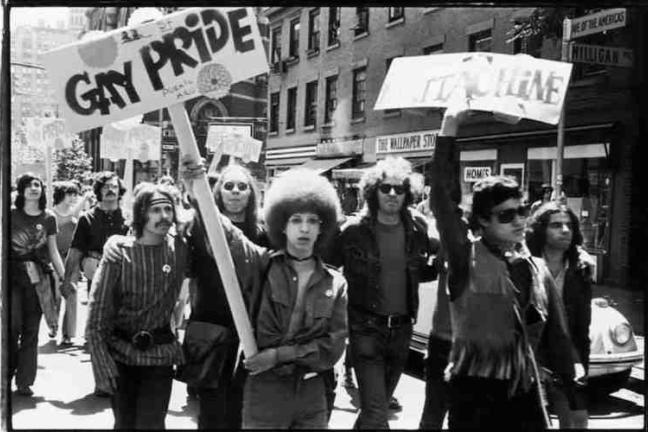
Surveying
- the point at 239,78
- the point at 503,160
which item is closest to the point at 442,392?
the point at 503,160

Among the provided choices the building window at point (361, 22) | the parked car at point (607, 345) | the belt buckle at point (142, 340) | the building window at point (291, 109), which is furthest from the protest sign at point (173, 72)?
the parked car at point (607, 345)

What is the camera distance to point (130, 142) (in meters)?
4.43

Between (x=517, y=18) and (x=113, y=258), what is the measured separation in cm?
371

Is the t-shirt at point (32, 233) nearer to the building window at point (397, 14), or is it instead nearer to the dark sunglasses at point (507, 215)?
the building window at point (397, 14)

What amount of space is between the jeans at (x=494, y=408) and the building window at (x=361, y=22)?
2464 mm

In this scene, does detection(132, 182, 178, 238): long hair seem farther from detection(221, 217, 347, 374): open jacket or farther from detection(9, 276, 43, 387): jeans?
detection(9, 276, 43, 387): jeans

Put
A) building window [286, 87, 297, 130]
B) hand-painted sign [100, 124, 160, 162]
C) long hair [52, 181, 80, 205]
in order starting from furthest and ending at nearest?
building window [286, 87, 297, 130]
long hair [52, 181, 80, 205]
hand-painted sign [100, 124, 160, 162]

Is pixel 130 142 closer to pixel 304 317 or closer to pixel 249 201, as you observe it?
pixel 249 201

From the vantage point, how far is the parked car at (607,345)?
5.45 metres

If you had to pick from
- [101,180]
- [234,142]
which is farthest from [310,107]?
[101,180]

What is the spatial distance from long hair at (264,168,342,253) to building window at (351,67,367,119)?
1.59m

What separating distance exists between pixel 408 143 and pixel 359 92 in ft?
2.07

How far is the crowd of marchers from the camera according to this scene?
3.40m

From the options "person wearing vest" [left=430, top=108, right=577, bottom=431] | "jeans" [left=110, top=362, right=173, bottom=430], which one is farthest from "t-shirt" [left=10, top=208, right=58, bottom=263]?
"person wearing vest" [left=430, top=108, right=577, bottom=431]
